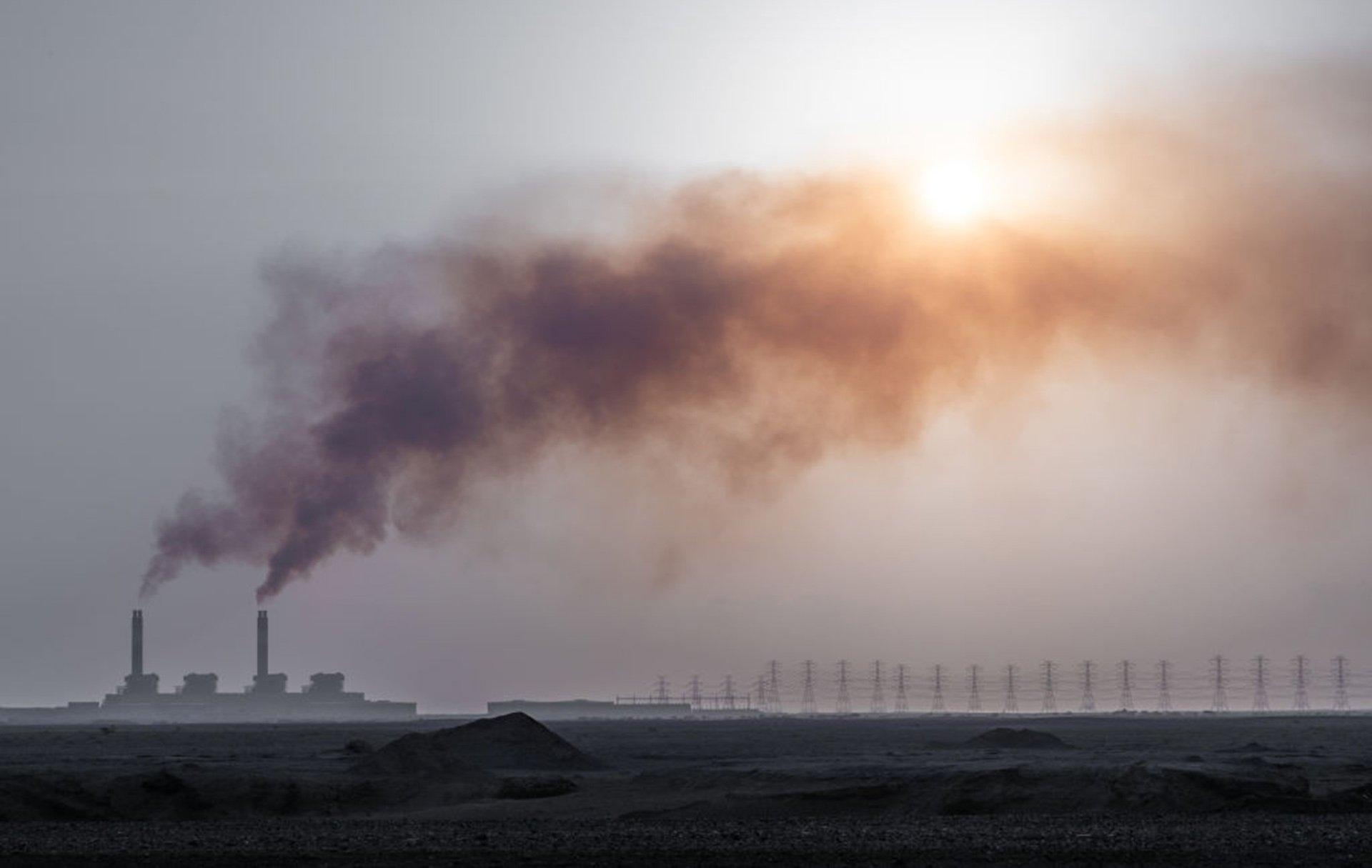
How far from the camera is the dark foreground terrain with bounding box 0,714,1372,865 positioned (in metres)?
35.2

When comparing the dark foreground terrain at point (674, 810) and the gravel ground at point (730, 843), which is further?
the dark foreground terrain at point (674, 810)

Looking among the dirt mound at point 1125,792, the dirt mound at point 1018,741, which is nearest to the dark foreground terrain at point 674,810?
the dirt mound at point 1125,792

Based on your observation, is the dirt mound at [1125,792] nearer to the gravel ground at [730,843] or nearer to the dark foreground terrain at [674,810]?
the dark foreground terrain at [674,810]

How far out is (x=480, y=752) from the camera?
72.4 m

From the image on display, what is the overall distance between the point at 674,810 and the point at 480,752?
81.9 feet

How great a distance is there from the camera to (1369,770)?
64.1m

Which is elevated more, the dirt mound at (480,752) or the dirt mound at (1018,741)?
the dirt mound at (480,752)

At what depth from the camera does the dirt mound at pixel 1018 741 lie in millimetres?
91188

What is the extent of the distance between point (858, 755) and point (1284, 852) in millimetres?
54805

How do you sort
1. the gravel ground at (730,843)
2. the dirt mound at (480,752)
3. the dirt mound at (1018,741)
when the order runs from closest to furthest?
the gravel ground at (730,843)
the dirt mound at (480,752)
the dirt mound at (1018,741)

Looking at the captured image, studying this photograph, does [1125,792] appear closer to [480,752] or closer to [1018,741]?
[480,752]

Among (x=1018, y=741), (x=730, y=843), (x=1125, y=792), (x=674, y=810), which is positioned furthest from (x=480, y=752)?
(x=730, y=843)

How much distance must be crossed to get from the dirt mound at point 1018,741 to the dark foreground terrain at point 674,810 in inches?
363

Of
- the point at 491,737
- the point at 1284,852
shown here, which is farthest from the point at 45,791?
the point at 1284,852
